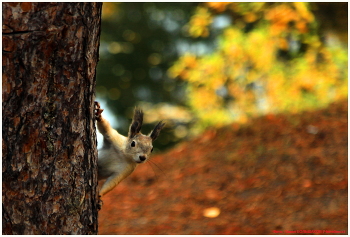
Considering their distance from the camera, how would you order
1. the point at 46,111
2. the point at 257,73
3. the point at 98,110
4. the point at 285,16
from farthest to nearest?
the point at 257,73
the point at 285,16
the point at 98,110
the point at 46,111

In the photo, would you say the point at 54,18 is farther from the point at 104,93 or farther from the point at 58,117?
the point at 104,93

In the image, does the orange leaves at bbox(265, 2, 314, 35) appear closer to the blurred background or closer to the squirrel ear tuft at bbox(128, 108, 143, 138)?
the blurred background

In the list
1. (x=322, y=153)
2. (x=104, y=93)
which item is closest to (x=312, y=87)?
(x=322, y=153)

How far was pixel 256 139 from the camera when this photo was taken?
626cm

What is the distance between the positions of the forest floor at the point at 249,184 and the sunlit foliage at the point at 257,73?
0.92ft

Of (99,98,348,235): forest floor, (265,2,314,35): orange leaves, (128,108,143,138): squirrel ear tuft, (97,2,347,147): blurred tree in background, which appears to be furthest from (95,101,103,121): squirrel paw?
(265,2,314,35): orange leaves

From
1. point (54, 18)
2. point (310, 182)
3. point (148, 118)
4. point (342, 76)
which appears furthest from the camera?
point (148, 118)

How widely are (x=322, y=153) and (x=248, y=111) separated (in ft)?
4.65

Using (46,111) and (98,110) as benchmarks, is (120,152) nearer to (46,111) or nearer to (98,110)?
(98,110)

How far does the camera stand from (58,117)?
2.28 meters

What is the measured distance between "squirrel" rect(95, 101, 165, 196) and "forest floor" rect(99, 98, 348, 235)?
1649 mm

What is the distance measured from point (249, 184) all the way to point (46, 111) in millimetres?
3644

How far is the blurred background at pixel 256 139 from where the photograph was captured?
193 inches

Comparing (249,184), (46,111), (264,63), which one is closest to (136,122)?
(46,111)
